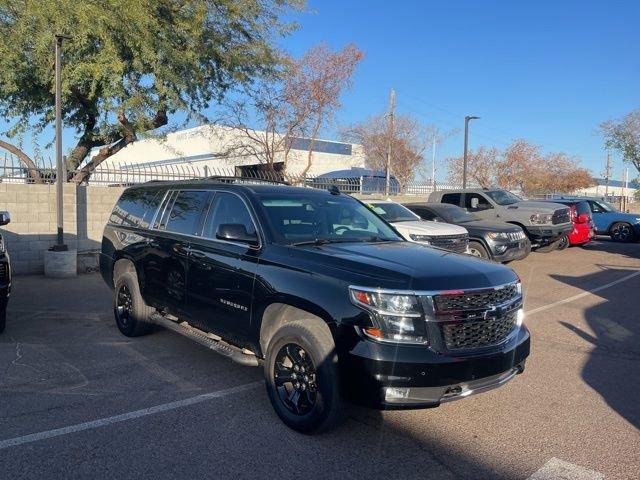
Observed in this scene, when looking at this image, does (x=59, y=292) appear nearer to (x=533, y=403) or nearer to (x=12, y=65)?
(x=12, y=65)

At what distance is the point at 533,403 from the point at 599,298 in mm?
5592

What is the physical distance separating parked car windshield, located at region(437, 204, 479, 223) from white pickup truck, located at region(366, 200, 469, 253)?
1533mm

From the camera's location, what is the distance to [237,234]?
14.9 feet

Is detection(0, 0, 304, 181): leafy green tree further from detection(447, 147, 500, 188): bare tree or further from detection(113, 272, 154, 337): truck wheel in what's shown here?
detection(447, 147, 500, 188): bare tree

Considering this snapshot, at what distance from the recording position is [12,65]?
12445 mm

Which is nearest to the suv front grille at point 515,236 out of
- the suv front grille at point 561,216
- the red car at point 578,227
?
the suv front grille at point 561,216

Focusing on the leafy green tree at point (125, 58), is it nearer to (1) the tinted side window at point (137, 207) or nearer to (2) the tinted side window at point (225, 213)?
(1) the tinted side window at point (137, 207)

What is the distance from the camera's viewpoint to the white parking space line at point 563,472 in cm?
341

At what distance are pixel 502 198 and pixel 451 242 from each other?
19.8 ft

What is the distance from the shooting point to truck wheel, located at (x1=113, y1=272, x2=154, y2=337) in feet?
20.4

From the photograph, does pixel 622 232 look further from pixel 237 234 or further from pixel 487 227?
pixel 237 234

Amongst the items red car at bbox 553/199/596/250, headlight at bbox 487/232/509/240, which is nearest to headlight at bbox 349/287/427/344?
headlight at bbox 487/232/509/240

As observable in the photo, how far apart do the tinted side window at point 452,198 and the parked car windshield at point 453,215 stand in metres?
2.18

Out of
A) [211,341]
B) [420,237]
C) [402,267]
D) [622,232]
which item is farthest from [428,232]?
[622,232]
